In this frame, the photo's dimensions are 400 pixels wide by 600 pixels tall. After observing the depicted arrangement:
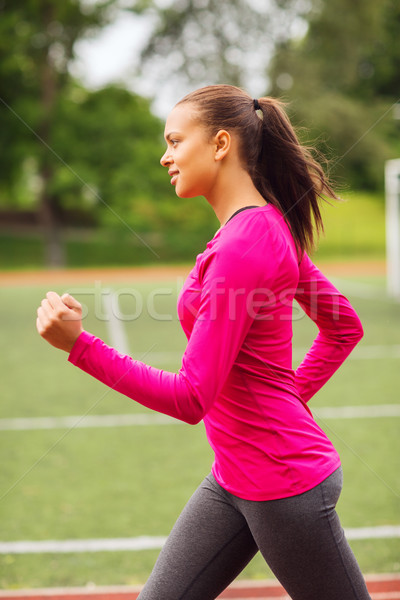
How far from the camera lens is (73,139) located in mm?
31797

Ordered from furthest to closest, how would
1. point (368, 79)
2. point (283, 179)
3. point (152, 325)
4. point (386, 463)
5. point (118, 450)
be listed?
point (368, 79), point (152, 325), point (118, 450), point (386, 463), point (283, 179)

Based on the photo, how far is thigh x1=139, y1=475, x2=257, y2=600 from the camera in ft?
6.30

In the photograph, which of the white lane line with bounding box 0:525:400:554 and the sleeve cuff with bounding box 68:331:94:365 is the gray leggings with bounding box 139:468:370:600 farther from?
the white lane line with bounding box 0:525:400:554

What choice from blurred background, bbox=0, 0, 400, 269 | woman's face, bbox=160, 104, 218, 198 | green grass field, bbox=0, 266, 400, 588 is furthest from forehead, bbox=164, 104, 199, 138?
blurred background, bbox=0, 0, 400, 269

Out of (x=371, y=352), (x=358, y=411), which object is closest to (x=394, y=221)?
(x=371, y=352)

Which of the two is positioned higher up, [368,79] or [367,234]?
[368,79]

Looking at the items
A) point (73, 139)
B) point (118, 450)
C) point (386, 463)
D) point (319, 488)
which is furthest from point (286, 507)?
point (73, 139)

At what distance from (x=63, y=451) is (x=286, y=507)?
4.33 m

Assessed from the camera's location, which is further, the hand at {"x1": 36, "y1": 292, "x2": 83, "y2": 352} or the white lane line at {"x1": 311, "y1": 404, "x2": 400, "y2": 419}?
the white lane line at {"x1": 311, "y1": 404, "x2": 400, "y2": 419}

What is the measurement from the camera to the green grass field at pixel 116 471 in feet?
12.3

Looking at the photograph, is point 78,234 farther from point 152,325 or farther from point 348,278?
point 152,325

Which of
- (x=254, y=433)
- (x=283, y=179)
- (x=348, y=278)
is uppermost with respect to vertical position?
(x=283, y=179)

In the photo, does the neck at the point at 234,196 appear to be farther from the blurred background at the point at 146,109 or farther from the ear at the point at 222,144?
the blurred background at the point at 146,109

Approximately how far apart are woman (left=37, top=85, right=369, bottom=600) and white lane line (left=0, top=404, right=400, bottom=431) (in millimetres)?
4590
